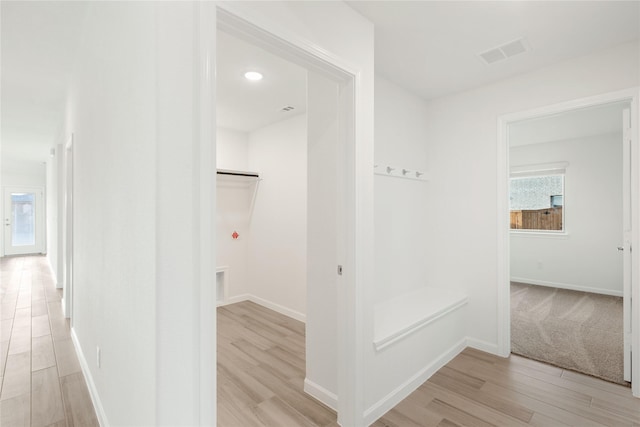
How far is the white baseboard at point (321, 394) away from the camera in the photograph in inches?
85.7

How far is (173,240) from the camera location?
116 cm

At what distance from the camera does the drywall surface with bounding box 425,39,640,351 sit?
2707 mm

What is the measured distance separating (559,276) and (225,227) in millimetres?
5757

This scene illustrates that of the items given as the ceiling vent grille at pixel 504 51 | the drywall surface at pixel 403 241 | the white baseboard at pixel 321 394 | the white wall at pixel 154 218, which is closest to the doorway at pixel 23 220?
the white wall at pixel 154 218

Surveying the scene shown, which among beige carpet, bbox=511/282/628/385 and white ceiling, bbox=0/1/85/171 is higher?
white ceiling, bbox=0/1/85/171

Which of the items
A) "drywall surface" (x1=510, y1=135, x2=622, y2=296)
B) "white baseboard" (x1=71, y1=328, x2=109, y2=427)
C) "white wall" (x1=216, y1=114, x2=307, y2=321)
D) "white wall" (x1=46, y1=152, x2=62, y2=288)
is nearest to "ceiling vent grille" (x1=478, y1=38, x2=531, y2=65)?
"white wall" (x1=216, y1=114, x2=307, y2=321)

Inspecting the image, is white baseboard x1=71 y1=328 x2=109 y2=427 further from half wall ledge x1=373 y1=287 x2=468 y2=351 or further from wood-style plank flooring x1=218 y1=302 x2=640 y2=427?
half wall ledge x1=373 y1=287 x2=468 y2=351

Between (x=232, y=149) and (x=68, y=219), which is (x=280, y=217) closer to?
(x=232, y=149)

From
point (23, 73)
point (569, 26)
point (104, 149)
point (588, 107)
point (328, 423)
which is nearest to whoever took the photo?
point (104, 149)

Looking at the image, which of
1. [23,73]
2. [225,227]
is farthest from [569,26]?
[23,73]

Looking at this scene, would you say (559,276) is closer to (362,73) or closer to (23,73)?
(362,73)

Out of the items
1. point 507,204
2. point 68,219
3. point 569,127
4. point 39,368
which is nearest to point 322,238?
point 507,204

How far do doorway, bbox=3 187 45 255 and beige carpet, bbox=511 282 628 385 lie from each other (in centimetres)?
1230

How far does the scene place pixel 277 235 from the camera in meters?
4.36
